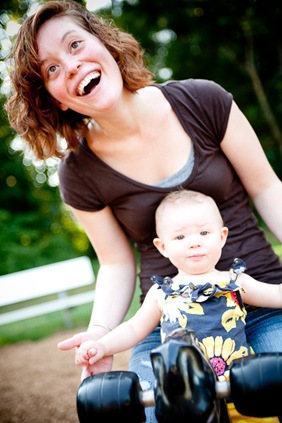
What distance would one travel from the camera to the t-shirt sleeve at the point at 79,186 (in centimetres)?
182

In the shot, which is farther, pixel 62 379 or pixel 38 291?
pixel 38 291

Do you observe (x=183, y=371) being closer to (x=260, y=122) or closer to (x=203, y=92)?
(x=203, y=92)

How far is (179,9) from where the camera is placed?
11.4 m

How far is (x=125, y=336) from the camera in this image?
151 cm

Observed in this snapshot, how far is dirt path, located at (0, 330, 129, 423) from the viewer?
270cm

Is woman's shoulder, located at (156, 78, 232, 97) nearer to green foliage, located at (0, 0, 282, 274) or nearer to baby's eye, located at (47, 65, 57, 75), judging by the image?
baby's eye, located at (47, 65, 57, 75)

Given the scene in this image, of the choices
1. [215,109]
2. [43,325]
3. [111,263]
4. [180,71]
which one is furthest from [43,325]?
[180,71]

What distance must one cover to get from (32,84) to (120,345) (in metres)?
1.01

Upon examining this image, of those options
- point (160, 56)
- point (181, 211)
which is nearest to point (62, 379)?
point (181, 211)

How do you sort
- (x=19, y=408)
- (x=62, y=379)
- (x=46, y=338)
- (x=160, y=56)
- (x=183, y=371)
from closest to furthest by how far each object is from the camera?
1. (x=183, y=371)
2. (x=19, y=408)
3. (x=62, y=379)
4. (x=46, y=338)
5. (x=160, y=56)

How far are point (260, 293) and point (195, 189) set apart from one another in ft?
1.46

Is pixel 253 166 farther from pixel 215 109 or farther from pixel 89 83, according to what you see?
pixel 89 83

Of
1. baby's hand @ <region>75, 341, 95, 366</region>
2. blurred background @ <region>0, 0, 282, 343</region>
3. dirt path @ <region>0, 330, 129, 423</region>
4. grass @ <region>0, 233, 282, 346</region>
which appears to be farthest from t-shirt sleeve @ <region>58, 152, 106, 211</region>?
blurred background @ <region>0, 0, 282, 343</region>

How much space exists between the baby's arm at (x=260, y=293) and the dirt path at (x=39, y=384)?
1.48 m
